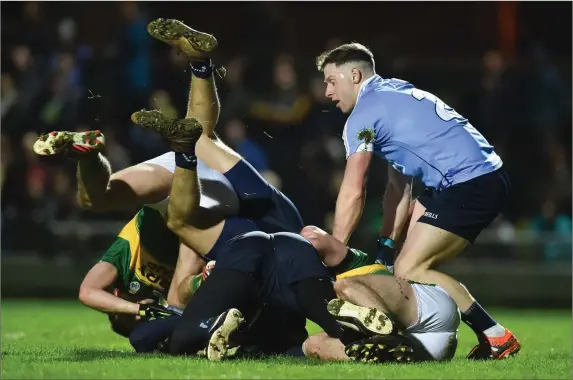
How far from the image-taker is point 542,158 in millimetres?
12852

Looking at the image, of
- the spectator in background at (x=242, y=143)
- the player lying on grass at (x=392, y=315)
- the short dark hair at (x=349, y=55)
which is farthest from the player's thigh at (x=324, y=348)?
the spectator in background at (x=242, y=143)

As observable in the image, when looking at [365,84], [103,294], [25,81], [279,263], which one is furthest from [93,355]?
[25,81]

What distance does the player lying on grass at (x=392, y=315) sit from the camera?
19.2 feet

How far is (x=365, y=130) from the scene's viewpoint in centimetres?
699

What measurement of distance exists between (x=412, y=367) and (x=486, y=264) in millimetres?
6688

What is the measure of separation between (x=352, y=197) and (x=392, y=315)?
42.0 inches

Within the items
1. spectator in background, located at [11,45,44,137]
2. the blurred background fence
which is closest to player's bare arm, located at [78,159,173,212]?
the blurred background fence

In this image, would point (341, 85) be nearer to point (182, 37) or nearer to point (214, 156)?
point (214, 156)

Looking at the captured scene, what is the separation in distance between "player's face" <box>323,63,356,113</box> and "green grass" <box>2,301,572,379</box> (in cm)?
180

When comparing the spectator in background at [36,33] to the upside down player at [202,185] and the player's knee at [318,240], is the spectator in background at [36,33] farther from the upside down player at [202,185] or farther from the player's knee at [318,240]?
the player's knee at [318,240]

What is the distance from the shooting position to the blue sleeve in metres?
6.97

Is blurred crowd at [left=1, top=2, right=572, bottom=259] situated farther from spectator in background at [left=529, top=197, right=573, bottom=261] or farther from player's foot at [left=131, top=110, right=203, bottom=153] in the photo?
player's foot at [left=131, top=110, right=203, bottom=153]

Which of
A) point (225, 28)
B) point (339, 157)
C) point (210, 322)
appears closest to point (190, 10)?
point (225, 28)

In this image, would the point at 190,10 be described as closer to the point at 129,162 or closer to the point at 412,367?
the point at 129,162
